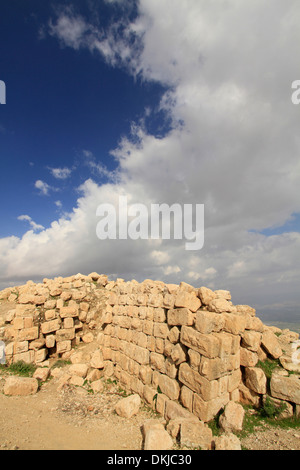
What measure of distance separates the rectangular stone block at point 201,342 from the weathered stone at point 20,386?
6.20 m

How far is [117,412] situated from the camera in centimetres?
710

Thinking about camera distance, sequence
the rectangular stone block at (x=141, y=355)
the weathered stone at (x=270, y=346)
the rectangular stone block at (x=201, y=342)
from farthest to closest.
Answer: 1. the rectangular stone block at (x=141, y=355)
2. the weathered stone at (x=270, y=346)
3. the rectangular stone block at (x=201, y=342)

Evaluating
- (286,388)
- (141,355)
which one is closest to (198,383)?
(286,388)

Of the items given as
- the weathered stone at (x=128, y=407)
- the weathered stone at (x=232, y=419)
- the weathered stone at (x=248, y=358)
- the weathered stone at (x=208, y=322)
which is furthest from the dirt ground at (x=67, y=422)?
the weathered stone at (x=208, y=322)

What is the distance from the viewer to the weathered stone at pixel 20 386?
8312 millimetres

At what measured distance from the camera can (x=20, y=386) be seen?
8.45 meters

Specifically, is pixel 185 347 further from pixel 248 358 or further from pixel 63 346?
pixel 63 346

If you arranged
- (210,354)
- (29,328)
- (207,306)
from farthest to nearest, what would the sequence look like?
(29,328) → (207,306) → (210,354)

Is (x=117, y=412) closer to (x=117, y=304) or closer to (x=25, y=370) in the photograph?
(x=117, y=304)

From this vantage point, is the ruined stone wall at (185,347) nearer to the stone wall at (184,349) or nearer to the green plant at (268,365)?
the stone wall at (184,349)

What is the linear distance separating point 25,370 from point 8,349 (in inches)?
48.6

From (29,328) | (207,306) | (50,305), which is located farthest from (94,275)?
(207,306)

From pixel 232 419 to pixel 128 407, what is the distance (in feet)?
10.2

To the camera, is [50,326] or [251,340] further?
[50,326]
